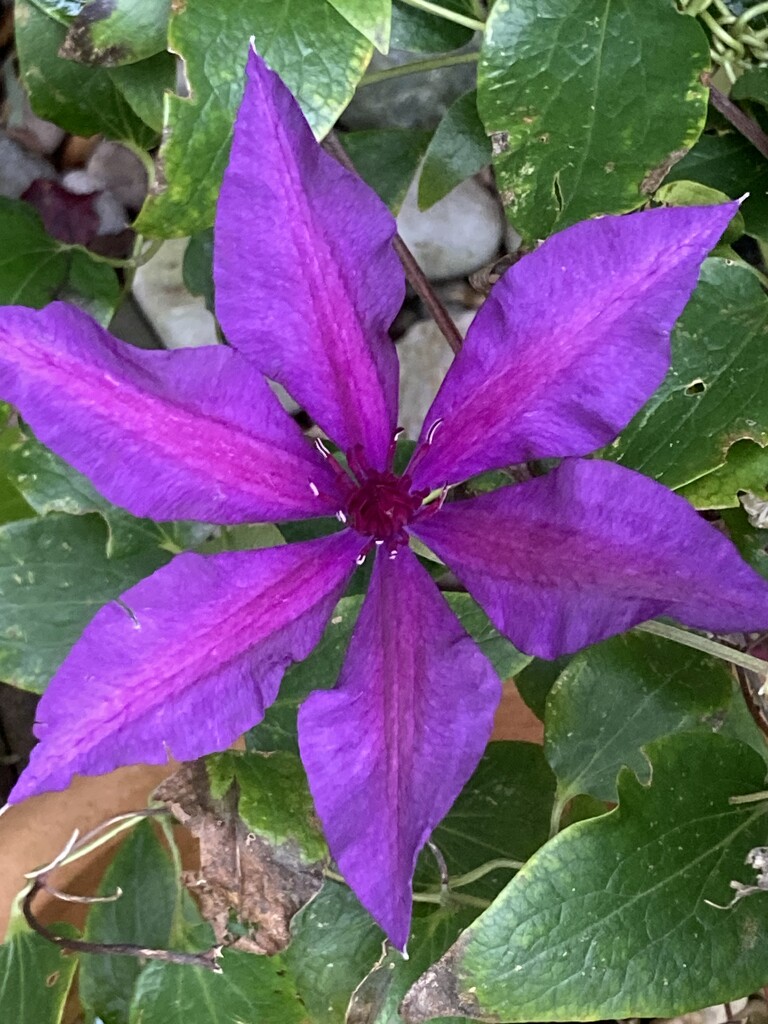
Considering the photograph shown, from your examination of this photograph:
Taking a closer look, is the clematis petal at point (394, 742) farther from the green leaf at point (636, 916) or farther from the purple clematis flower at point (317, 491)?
the green leaf at point (636, 916)

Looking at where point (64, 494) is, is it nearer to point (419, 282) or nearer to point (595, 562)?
point (419, 282)

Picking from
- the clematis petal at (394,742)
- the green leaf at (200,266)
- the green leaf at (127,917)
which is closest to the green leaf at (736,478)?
the clematis petal at (394,742)

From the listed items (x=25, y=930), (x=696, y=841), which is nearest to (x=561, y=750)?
(x=696, y=841)

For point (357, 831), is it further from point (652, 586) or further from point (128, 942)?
point (128, 942)

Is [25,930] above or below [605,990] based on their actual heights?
below

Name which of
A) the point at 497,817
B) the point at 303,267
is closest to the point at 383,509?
the point at 303,267

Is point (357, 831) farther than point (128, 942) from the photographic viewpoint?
No

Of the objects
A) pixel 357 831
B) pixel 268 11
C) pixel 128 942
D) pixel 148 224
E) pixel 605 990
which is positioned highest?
pixel 268 11

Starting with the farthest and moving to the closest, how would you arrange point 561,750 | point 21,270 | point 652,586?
point 21,270 < point 561,750 < point 652,586
